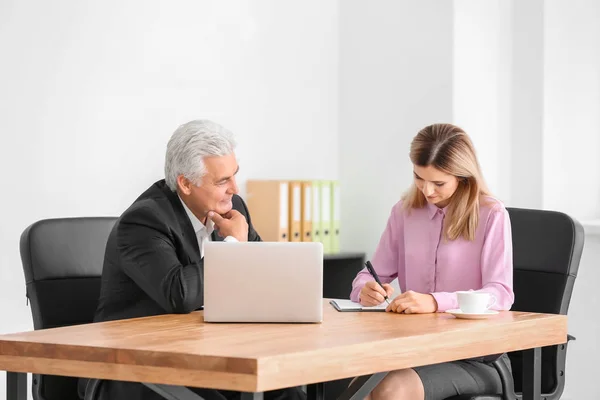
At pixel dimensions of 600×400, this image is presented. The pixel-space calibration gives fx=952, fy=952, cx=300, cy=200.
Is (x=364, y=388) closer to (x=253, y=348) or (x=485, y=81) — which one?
(x=253, y=348)

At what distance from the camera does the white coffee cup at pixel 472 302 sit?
2412mm

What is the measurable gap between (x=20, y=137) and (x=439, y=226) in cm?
177

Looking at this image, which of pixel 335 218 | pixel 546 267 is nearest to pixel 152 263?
pixel 546 267

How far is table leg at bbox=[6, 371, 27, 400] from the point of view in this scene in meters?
2.14

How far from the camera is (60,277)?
9.29ft

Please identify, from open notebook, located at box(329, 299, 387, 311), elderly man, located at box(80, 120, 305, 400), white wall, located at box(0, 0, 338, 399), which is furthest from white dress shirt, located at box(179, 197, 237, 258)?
white wall, located at box(0, 0, 338, 399)

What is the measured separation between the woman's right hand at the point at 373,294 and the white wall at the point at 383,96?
2.11 metres

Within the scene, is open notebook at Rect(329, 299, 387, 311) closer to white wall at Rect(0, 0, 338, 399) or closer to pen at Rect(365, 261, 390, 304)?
pen at Rect(365, 261, 390, 304)

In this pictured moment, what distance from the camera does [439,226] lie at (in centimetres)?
292

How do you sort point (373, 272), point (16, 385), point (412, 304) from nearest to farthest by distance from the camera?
point (16, 385) < point (412, 304) < point (373, 272)

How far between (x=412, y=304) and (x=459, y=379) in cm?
25

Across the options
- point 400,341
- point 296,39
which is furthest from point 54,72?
point 400,341

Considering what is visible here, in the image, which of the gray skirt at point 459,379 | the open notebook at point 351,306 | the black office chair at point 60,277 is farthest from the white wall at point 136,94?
the gray skirt at point 459,379

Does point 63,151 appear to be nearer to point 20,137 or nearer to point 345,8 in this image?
point 20,137
